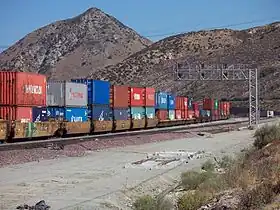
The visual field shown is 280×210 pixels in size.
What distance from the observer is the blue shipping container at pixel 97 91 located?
153ft

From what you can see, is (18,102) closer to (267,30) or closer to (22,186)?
(22,186)

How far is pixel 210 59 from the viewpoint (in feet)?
451

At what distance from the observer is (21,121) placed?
3425cm

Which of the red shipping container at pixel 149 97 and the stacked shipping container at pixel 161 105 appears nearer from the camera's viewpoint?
the red shipping container at pixel 149 97

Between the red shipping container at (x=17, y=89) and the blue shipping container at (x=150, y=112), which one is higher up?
the red shipping container at (x=17, y=89)

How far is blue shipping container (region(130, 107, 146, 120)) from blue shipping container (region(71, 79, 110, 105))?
6741mm

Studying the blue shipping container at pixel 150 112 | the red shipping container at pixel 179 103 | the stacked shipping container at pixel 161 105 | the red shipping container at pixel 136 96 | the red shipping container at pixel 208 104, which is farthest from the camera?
the red shipping container at pixel 208 104

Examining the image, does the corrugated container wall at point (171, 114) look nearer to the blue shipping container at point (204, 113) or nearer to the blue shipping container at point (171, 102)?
the blue shipping container at point (171, 102)

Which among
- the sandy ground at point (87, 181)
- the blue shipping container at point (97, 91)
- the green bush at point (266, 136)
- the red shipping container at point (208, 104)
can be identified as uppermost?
the blue shipping container at point (97, 91)

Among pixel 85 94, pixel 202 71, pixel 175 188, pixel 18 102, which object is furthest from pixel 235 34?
pixel 175 188

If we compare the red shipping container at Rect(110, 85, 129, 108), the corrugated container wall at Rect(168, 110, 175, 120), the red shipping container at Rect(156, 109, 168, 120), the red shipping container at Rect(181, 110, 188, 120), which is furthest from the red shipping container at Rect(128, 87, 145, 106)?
the red shipping container at Rect(181, 110, 188, 120)

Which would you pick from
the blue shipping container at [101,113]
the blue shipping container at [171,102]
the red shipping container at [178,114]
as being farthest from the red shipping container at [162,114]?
the blue shipping container at [101,113]

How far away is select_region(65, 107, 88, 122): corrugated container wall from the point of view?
139 ft

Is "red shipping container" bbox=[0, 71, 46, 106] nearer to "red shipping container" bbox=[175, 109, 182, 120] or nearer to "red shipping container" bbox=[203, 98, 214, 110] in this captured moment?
"red shipping container" bbox=[175, 109, 182, 120]
